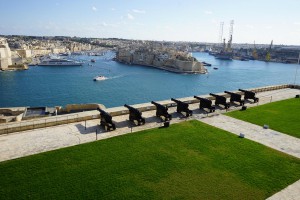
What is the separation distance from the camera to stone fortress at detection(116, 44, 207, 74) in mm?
82500

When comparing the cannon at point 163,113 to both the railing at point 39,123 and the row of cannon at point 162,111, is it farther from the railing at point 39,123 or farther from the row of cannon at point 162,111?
the railing at point 39,123

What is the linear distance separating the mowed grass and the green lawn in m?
3.53

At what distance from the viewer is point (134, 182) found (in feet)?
26.5

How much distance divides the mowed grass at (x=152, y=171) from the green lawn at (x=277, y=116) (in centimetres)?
353

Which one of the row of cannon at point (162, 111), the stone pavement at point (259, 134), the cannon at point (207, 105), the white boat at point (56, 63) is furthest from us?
the white boat at point (56, 63)

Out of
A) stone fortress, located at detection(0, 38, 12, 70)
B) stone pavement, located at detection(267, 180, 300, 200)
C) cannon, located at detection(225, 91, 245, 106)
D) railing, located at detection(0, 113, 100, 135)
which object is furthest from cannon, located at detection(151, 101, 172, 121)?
stone fortress, located at detection(0, 38, 12, 70)

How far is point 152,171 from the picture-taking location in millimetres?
8789

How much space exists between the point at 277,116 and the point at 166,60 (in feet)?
253

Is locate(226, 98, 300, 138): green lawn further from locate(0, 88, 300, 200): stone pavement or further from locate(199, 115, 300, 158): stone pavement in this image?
locate(0, 88, 300, 200): stone pavement

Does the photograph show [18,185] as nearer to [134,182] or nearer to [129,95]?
[134,182]

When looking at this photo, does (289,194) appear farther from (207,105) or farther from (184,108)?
(207,105)

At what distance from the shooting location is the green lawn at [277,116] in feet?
46.0

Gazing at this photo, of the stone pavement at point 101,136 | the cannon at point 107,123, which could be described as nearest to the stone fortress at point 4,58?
the stone pavement at point 101,136

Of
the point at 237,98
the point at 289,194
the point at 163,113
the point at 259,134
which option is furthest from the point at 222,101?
the point at 289,194
